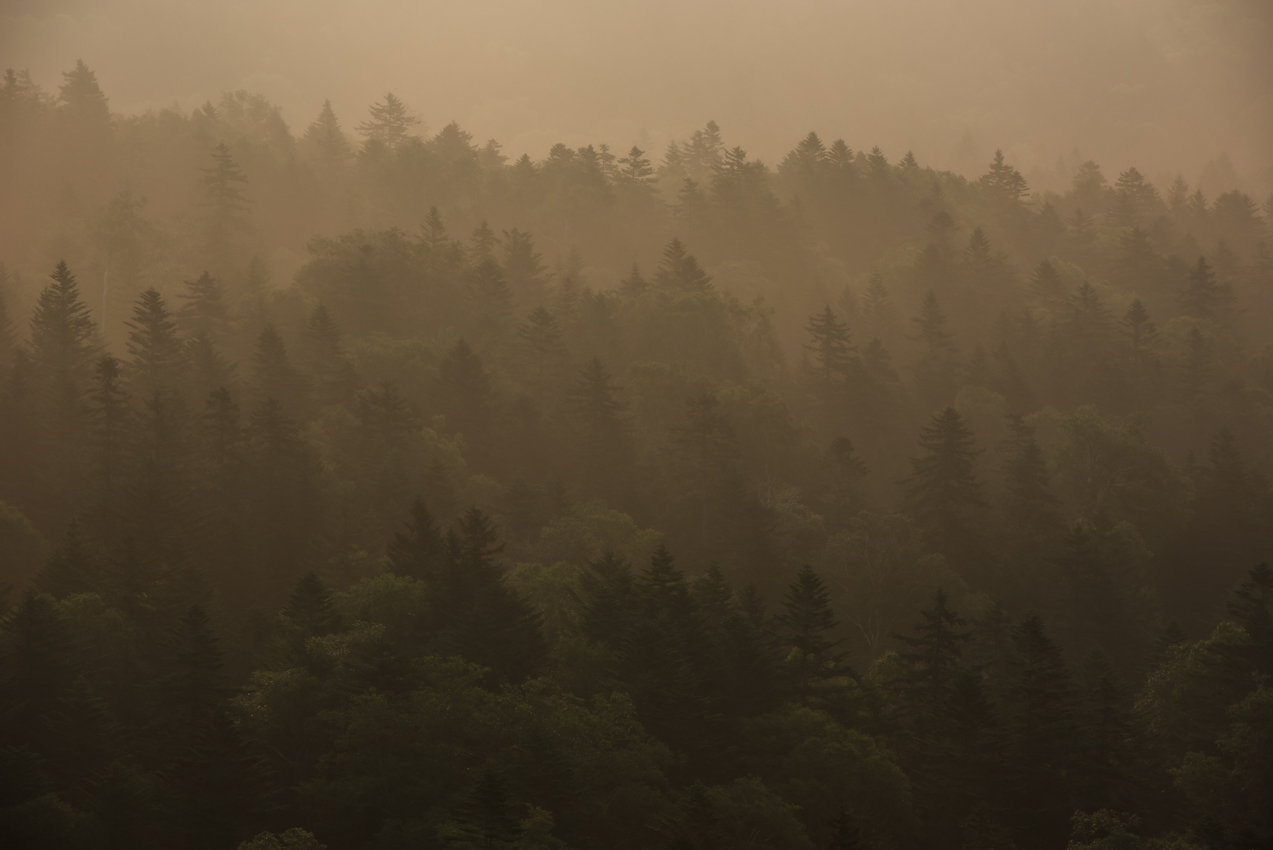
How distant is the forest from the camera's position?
45625 millimetres

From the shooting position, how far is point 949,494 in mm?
81188

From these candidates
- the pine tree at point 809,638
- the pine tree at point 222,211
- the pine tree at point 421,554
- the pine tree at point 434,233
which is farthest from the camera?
the pine tree at point 222,211

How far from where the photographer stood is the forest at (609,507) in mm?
45625

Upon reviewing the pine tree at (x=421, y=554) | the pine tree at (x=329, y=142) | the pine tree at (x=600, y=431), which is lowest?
the pine tree at (x=421, y=554)

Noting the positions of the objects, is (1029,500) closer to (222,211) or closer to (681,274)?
(681,274)

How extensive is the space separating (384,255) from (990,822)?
78012mm

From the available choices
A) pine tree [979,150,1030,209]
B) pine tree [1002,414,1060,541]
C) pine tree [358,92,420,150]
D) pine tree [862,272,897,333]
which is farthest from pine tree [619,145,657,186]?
pine tree [1002,414,1060,541]

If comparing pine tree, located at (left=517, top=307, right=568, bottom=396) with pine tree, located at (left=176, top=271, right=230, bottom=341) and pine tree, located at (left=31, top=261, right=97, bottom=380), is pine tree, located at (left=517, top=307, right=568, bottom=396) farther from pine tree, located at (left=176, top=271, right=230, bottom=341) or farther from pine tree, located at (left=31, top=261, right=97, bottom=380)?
pine tree, located at (left=31, top=261, right=97, bottom=380)

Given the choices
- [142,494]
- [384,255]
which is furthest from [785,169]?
[142,494]

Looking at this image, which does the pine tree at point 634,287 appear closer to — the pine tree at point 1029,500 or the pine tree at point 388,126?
the pine tree at point 1029,500

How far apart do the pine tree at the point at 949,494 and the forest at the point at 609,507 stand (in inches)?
13.9

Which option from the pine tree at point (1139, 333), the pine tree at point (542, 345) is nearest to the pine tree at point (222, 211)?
the pine tree at point (542, 345)

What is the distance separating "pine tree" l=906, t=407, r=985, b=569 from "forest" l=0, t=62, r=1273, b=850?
353 millimetres

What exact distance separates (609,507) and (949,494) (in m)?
25.5
